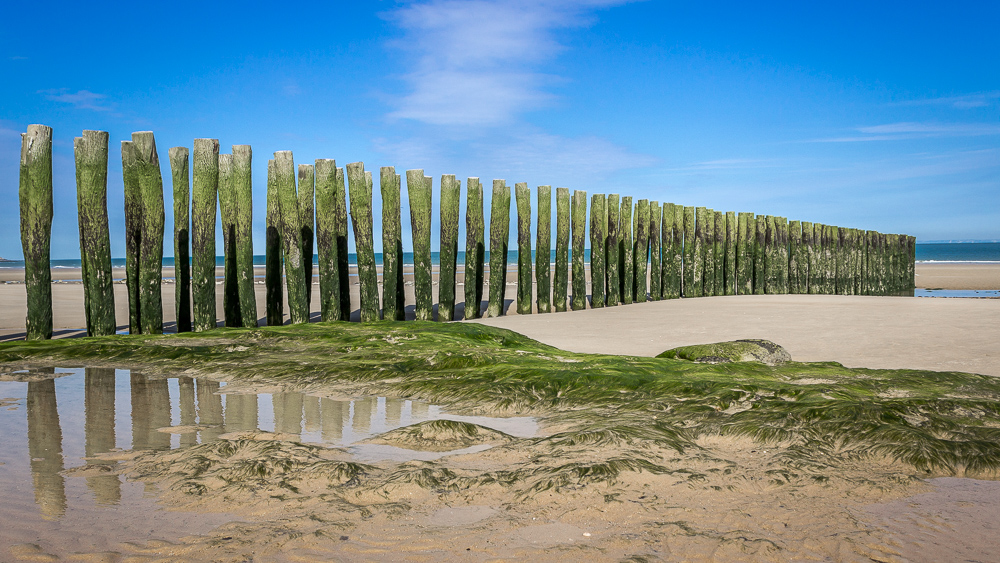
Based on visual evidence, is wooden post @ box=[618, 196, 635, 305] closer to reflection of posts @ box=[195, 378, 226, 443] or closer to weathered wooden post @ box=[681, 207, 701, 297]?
weathered wooden post @ box=[681, 207, 701, 297]

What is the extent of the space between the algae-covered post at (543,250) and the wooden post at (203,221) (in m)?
4.81

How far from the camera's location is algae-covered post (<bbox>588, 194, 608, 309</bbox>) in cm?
1141

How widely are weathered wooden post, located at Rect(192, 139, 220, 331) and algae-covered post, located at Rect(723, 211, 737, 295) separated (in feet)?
35.1

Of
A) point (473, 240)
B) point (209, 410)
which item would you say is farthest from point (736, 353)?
point (473, 240)

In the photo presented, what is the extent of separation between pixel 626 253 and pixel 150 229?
7571 mm

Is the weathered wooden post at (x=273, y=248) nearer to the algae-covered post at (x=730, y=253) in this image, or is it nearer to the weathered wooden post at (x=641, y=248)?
the weathered wooden post at (x=641, y=248)

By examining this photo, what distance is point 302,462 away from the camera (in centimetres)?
305

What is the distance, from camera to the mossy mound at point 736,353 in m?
5.77

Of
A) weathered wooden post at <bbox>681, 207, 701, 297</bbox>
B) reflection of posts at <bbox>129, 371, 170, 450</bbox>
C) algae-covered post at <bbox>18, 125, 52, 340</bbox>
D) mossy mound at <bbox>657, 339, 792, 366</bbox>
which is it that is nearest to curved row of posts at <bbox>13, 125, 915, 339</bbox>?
algae-covered post at <bbox>18, 125, 52, 340</bbox>

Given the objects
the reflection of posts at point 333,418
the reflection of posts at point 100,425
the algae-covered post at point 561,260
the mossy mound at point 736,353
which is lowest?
the reflection of posts at point 333,418

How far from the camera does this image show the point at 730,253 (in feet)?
49.2

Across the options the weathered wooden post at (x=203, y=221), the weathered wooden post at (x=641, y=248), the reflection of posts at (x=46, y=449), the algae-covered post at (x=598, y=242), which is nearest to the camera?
the reflection of posts at (x=46, y=449)

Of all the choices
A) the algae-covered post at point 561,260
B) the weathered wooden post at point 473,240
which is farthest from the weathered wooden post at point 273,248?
the algae-covered post at point 561,260

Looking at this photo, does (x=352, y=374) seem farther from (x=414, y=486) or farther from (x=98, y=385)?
(x=414, y=486)
